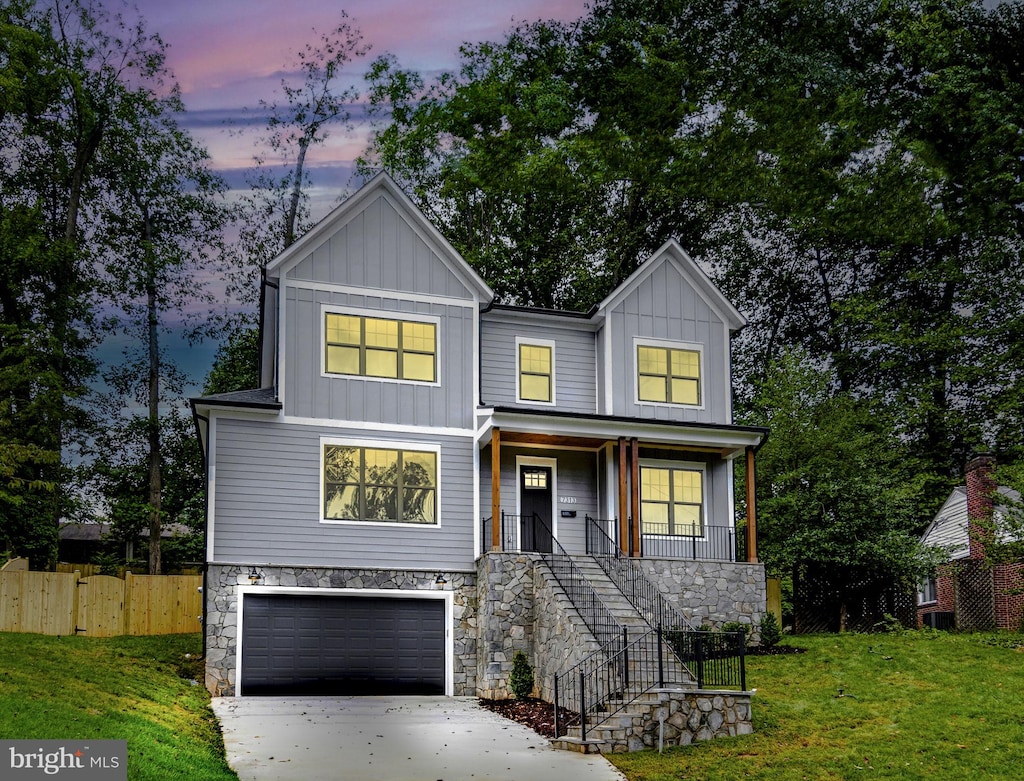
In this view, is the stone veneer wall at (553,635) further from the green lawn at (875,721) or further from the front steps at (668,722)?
the green lawn at (875,721)

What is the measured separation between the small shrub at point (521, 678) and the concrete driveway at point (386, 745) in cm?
110

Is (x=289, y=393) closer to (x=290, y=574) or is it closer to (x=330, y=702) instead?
(x=290, y=574)

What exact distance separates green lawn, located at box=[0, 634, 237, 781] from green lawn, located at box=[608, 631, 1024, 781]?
5320mm

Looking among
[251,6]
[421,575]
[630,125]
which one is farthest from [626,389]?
[630,125]

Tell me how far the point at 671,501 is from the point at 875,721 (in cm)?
885

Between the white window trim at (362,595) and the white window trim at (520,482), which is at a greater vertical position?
the white window trim at (520,482)

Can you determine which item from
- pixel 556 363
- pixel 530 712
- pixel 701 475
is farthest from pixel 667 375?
pixel 530 712

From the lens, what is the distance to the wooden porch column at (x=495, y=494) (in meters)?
21.2

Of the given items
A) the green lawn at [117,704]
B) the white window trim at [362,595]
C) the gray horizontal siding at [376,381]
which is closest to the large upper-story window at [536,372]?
the gray horizontal siding at [376,381]

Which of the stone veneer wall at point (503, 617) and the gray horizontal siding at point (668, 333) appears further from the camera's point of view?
the gray horizontal siding at point (668, 333)

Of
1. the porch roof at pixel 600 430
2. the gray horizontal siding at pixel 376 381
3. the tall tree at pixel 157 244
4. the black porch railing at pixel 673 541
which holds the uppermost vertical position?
the tall tree at pixel 157 244

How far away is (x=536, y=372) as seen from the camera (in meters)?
24.3

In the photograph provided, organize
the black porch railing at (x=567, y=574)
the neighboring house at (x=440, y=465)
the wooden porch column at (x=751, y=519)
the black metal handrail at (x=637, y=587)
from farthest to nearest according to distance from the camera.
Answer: the wooden porch column at (x=751, y=519) → the neighboring house at (x=440, y=465) → the black metal handrail at (x=637, y=587) → the black porch railing at (x=567, y=574)

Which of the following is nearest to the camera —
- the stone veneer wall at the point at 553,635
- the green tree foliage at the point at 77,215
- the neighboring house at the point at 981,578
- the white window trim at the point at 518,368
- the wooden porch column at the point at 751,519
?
the stone veneer wall at the point at 553,635
